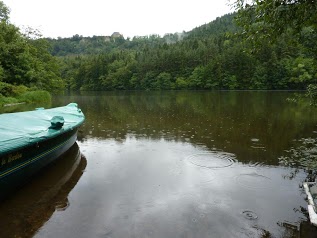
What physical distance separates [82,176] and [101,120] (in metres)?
10.5

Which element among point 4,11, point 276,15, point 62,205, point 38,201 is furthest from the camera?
point 4,11

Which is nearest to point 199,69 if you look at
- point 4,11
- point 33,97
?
point 4,11

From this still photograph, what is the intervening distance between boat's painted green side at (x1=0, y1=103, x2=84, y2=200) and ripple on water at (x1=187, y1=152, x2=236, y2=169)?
13.4ft

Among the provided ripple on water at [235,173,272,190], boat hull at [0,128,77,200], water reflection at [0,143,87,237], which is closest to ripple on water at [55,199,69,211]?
water reflection at [0,143,87,237]

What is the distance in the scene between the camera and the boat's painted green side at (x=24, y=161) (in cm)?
540

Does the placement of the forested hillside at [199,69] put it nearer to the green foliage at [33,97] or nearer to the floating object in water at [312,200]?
the green foliage at [33,97]

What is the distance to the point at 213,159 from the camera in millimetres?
8898

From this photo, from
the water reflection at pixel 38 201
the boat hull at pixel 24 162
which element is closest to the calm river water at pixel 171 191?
the water reflection at pixel 38 201

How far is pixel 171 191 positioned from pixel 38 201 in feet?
9.39

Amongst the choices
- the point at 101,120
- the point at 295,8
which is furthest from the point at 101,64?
the point at 295,8

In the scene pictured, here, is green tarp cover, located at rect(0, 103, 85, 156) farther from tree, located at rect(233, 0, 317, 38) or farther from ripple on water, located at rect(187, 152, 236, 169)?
tree, located at rect(233, 0, 317, 38)

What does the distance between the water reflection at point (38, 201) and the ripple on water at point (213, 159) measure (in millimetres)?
3439

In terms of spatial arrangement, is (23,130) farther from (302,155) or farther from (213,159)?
(302,155)

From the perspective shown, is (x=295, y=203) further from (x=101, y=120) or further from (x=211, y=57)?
(x=211, y=57)
